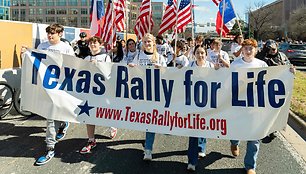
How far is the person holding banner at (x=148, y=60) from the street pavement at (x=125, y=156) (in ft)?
0.64

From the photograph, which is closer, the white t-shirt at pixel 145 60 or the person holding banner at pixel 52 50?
the person holding banner at pixel 52 50

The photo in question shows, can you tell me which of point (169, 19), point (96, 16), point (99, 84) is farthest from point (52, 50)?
point (169, 19)

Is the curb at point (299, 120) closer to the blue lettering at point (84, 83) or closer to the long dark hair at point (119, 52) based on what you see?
the blue lettering at point (84, 83)

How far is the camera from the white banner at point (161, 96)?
4301mm

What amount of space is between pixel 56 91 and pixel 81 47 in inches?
137

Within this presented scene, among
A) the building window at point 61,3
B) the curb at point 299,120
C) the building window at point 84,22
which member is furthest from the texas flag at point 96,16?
the building window at point 61,3

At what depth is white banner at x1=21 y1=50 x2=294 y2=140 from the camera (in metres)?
4.30

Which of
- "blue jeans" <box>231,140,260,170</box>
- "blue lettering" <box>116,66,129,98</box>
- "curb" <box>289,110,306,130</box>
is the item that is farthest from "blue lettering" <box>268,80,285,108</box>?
"curb" <box>289,110,306,130</box>

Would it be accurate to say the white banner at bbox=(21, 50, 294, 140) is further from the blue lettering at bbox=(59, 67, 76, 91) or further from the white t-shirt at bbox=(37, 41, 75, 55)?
the white t-shirt at bbox=(37, 41, 75, 55)

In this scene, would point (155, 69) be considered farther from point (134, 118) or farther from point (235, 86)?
point (235, 86)

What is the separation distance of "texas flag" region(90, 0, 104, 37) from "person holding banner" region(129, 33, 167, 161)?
4002 mm

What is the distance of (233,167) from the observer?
467 cm

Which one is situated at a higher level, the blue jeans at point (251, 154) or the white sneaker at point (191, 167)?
the blue jeans at point (251, 154)

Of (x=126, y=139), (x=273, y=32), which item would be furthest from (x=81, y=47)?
(x=273, y=32)
